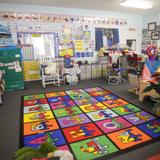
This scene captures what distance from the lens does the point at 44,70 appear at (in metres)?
4.56

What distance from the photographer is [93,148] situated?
1.99m

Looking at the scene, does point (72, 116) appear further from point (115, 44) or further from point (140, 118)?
point (115, 44)

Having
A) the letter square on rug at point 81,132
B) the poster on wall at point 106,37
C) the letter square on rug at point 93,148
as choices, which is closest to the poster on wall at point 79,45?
the poster on wall at point 106,37

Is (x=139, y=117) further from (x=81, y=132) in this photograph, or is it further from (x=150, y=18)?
(x=150, y=18)

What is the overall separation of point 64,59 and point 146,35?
133 inches

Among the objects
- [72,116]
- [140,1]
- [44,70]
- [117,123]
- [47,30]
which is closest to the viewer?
[117,123]

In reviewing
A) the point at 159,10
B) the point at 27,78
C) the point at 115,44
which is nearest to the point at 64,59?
the point at 27,78

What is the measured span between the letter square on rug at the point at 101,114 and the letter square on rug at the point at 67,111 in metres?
0.28

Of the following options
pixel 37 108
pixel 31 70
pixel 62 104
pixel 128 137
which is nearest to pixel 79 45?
pixel 31 70

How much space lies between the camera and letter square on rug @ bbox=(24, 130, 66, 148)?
2.08m

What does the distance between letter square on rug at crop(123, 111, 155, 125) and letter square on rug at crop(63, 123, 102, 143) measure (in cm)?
67

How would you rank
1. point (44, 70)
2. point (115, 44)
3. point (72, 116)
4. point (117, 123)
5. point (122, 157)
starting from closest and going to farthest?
point (122, 157) < point (117, 123) < point (72, 116) < point (44, 70) < point (115, 44)

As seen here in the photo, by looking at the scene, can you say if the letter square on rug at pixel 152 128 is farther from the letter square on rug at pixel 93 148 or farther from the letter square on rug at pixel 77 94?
the letter square on rug at pixel 77 94

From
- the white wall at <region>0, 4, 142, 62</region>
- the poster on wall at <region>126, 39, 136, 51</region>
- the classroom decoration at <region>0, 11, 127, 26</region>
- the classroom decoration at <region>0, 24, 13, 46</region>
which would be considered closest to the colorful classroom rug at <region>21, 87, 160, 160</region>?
the classroom decoration at <region>0, 24, 13, 46</region>
